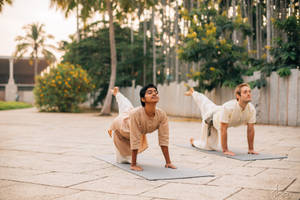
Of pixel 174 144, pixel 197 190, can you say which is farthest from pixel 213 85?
pixel 197 190

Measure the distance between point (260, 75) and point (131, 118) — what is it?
8.23 meters

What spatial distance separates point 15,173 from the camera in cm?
442

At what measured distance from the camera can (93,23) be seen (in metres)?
22.9

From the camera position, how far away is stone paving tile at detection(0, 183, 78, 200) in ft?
11.0

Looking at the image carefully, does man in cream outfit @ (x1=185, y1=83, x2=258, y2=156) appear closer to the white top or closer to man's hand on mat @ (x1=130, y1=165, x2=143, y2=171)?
the white top

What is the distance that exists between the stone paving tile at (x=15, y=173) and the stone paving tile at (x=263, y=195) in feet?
7.90

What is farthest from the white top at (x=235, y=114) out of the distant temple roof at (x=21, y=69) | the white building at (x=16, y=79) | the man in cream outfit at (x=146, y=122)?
the distant temple roof at (x=21, y=69)

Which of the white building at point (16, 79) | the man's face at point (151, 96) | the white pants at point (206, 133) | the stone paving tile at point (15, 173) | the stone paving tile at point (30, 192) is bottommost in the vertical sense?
the stone paving tile at point (15, 173)

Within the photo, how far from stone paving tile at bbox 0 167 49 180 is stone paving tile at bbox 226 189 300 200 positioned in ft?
7.90

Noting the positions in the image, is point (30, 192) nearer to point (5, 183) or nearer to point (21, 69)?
point (5, 183)

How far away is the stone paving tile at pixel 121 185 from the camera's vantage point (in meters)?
3.63

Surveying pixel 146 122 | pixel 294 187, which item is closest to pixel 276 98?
pixel 146 122

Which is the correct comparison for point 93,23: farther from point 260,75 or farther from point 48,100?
point 260,75

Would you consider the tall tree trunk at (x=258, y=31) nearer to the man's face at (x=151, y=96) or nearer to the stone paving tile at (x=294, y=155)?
the stone paving tile at (x=294, y=155)
